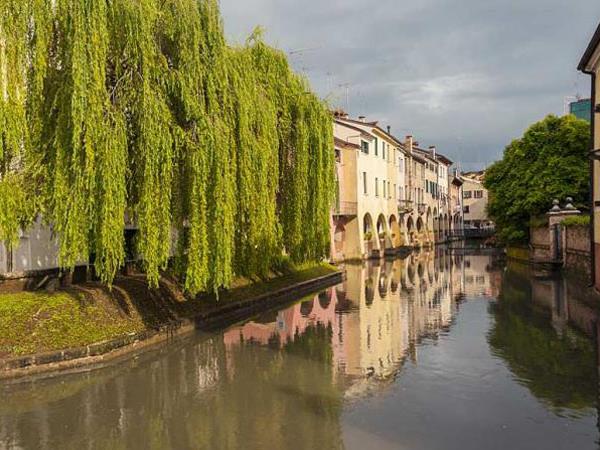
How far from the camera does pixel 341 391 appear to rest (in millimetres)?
9977

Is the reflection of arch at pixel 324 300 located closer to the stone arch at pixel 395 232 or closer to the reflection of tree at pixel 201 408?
the reflection of tree at pixel 201 408

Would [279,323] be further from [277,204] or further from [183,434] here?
[183,434]

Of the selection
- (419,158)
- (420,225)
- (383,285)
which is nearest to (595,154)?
(383,285)

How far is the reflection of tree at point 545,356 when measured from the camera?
9570 mm

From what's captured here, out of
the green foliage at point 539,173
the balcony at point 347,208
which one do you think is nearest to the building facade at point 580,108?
the green foliage at point 539,173

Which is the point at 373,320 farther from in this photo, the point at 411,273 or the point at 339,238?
the point at 339,238

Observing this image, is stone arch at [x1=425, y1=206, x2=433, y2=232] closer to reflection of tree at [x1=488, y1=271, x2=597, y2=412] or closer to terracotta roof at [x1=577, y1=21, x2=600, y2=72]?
terracotta roof at [x1=577, y1=21, x2=600, y2=72]

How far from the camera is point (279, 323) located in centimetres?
1784

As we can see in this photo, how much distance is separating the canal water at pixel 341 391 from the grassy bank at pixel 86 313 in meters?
1.13

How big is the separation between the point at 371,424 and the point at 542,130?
115 ft

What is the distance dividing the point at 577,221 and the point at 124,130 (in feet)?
78.2

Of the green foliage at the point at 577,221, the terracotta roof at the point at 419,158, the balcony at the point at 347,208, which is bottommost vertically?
the green foliage at the point at 577,221

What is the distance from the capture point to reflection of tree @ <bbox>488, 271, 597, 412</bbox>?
9570 millimetres

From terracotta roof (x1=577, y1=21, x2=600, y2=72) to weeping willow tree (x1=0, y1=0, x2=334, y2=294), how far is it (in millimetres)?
11614
